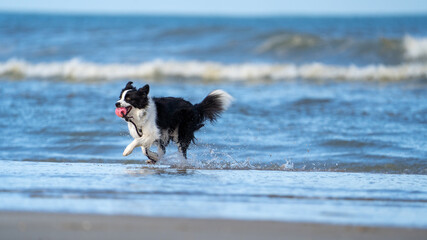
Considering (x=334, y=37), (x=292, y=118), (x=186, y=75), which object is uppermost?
(x=334, y=37)

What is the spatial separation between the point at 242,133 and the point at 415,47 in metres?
14.2

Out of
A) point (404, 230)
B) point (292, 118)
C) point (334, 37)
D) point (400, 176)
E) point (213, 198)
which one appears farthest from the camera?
point (334, 37)

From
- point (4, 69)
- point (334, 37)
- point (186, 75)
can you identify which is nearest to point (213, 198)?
point (186, 75)

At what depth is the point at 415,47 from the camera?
72.1ft

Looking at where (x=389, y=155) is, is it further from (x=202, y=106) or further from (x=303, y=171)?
(x=202, y=106)

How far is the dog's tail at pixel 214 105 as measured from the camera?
26.8ft

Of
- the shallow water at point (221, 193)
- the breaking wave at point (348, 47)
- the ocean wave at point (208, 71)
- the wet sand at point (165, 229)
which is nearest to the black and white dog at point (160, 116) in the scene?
the shallow water at point (221, 193)

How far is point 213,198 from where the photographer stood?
5449 mm

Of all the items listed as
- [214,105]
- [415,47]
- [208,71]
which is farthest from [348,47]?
[214,105]

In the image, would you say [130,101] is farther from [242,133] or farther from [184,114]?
[242,133]

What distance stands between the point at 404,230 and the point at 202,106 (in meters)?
4.25

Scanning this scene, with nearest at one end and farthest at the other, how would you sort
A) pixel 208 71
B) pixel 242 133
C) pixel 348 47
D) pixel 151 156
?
pixel 151 156, pixel 242 133, pixel 208 71, pixel 348 47

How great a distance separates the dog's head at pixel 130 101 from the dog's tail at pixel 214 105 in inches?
42.2

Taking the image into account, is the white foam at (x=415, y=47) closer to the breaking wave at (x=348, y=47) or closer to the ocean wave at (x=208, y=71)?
the breaking wave at (x=348, y=47)
